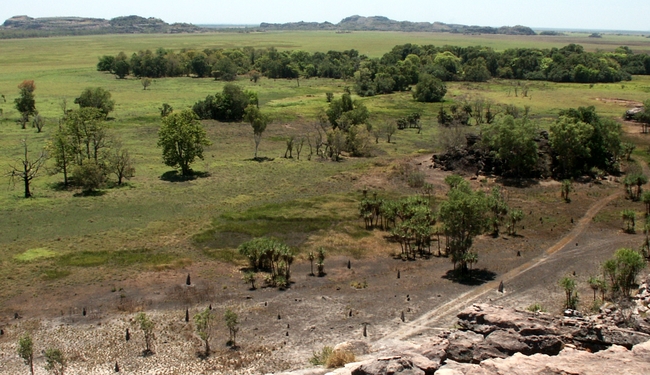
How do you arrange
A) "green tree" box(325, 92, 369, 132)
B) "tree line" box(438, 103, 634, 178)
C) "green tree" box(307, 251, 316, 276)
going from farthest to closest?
"green tree" box(325, 92, 369, 132)
"tree line" box(438, 103, 634, 178)
"green tree" box(307, 251, 316, 276)

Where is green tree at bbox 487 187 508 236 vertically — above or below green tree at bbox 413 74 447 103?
below

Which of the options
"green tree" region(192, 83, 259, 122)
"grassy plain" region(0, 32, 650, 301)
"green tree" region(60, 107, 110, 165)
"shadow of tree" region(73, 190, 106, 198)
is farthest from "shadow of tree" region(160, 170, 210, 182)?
"green tree" region(192, 83, 259, 122)

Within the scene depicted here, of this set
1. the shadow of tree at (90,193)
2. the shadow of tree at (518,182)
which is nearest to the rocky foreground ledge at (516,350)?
the shadow of tree at (518,182)

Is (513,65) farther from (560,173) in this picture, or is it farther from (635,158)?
(560,173)

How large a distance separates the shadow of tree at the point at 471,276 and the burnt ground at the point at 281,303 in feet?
0.50

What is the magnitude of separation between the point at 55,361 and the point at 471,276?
30.0m

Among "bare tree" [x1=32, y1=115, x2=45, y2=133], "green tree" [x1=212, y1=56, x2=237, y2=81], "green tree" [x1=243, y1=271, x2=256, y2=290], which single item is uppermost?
"green tree" [x1=212, y1=56, x2=237, y2=81]

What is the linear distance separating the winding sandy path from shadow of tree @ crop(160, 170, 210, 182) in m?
42.2

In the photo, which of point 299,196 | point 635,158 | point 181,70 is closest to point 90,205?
point 299,196

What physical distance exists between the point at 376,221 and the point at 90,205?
30.9 metres

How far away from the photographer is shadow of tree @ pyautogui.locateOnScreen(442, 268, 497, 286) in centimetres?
4419

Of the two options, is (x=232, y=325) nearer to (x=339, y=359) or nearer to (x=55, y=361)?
(x=339, y=359)

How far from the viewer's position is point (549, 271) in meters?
46.1

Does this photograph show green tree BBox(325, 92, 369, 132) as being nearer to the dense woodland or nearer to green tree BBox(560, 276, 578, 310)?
the dense woodland
